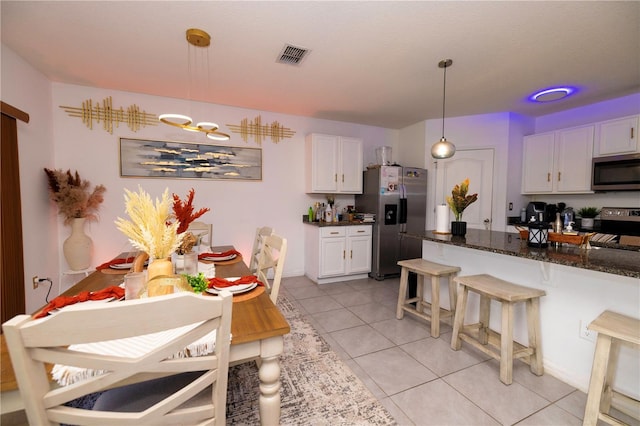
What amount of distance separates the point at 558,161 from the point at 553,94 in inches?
40.1

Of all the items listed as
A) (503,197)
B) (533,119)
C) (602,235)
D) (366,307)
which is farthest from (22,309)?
(533,119)

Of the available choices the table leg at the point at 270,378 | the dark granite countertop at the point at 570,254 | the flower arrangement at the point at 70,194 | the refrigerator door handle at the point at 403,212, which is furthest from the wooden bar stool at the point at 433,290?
the flower arrangement at the point at 70,194

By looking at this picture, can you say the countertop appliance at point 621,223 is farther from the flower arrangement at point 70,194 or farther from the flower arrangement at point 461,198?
the flower arrangement at point 70,194

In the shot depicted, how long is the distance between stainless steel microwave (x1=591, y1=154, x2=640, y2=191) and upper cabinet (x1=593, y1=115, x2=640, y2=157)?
0.25 feet

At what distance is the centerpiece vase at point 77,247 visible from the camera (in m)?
2.92

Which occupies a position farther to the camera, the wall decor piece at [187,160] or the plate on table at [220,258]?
the wall decor piece at [187,160]

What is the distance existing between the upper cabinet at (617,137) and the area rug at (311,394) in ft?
13.1

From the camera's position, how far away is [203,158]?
3656 mm

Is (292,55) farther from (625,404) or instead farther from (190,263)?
(625,404)

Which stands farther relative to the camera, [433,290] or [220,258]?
[433,290]

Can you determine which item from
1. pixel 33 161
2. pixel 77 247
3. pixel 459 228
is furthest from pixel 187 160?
pixel 459 228

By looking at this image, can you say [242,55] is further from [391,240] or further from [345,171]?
[391,240]

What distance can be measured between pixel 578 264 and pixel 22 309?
13.8 feet

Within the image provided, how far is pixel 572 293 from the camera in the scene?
178 centimetres
